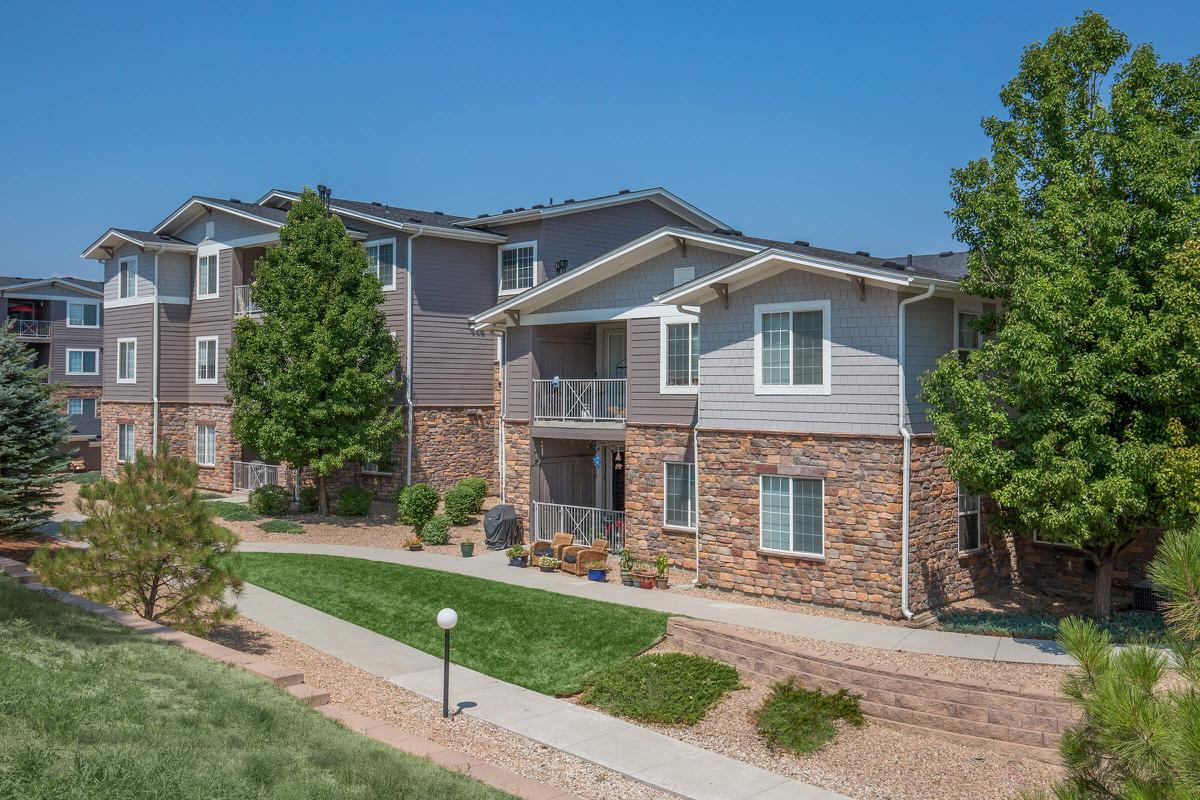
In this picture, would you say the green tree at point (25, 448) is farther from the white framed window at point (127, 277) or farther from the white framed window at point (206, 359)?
the white framed window at point (127, 277)

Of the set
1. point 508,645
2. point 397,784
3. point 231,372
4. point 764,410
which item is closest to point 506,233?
point 231,372

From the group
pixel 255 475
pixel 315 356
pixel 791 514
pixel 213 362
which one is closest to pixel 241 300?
pixel 213 362

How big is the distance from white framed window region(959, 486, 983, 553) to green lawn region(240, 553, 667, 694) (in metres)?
5.71

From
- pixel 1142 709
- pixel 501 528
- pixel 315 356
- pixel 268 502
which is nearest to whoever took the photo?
pixel 1142 709

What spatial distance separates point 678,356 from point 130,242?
2251 cm

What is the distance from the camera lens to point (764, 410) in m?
16.4

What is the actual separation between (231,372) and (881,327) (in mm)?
17797

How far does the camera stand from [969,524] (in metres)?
16.5

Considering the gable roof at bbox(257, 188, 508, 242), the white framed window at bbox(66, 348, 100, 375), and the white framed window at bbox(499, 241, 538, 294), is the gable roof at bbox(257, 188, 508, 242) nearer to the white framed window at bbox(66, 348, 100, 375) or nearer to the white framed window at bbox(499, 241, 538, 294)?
the white framed window at bbox(499, 241, 538, 294)

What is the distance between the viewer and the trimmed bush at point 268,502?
25.8 m

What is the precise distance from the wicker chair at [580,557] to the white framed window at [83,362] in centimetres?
4023

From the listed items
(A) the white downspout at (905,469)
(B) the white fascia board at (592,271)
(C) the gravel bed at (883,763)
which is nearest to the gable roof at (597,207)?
(B) the white fascia board at (592,271)

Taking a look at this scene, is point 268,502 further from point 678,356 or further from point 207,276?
point 678,356

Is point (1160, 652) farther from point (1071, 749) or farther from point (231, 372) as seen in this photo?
point (231, 372)
